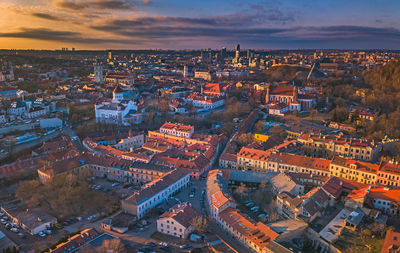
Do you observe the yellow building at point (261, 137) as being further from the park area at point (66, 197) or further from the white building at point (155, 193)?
the park area at point (66, 197)

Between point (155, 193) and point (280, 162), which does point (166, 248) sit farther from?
point (280, 162)

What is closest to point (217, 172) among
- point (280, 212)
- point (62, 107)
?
point (280, 212)

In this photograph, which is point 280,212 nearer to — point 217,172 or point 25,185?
point 217,172

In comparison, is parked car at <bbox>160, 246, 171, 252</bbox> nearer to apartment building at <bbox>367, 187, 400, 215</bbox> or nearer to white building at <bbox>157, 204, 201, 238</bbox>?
white building at <bbox>157, 204, 201, 238</bbox>

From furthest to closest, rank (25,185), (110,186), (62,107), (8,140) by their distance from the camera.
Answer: (62,107) < (8,140) < (110,186) < (25,185)

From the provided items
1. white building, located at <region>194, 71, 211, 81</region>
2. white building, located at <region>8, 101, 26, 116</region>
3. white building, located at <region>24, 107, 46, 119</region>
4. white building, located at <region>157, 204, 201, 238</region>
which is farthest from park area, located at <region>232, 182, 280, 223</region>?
white building, located at <region>194, 71, 211, 81</region>

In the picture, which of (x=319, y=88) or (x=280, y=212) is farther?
(x=319, y=88)

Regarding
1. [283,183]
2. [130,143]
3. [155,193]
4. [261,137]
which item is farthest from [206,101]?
[155,193]
